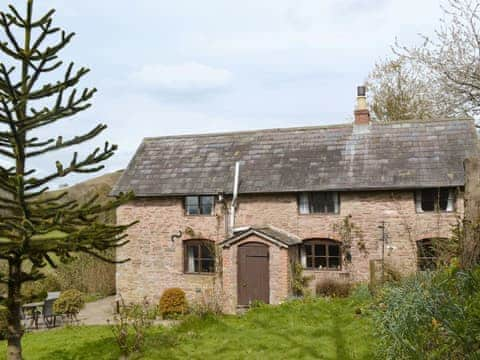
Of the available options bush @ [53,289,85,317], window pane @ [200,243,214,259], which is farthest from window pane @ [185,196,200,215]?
bush @ [53,289,85,317]

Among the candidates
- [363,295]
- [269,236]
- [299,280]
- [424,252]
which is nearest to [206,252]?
[269,236]

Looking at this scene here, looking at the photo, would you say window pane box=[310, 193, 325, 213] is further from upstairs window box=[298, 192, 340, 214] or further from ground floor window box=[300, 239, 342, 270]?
ground floor window box=[300, 239, 342, 270]

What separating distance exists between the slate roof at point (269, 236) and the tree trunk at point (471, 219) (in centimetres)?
1115

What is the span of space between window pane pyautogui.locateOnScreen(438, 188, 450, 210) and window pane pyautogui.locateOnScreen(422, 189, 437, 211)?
20 centimetres

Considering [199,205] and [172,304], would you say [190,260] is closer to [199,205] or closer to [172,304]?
[172,304]

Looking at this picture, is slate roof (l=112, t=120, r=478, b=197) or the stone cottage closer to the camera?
the stone cottage

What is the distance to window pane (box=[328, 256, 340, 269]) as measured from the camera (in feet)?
64.6

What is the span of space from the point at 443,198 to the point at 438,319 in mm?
12599

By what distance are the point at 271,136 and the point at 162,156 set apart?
204 inches

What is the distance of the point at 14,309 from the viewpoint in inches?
332

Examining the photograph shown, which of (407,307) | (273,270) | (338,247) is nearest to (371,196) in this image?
(338,247)

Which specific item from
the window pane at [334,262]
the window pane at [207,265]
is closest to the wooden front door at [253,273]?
the window pane at [207,265]

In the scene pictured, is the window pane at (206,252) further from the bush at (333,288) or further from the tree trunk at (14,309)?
the tree trunk at (14,309)

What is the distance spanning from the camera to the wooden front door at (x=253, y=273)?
19.3 m
